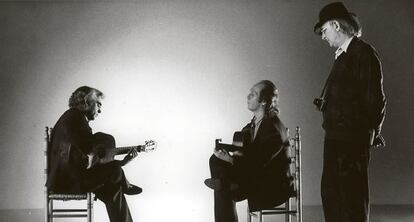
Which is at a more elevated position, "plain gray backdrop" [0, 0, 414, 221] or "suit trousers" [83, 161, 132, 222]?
"plain gray backdrop" [0, 0, 414, 221]

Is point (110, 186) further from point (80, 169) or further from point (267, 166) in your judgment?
point (267, 166)

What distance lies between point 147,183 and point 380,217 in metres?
2.30

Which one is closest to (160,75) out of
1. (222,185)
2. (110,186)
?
(110,186)

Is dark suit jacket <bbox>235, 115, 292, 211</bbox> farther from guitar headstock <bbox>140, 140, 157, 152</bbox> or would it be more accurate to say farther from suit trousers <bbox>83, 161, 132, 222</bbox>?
suit trousers <bbox>83, 161, 132, 222</bbox>

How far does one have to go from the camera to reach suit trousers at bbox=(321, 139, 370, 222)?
2.73 metres

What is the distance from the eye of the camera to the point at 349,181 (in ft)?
8.99

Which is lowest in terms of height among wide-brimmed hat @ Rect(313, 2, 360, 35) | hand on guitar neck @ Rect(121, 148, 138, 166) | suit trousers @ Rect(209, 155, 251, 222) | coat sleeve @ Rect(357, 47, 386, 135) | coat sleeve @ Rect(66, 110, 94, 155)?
suit trousers @ Rect(209, 155, 251, 222)

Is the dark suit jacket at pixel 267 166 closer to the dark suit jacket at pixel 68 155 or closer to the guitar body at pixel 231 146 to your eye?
the guitar body at pixel 231 146

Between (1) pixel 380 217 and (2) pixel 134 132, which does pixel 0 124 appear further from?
(1) pixel 380 217

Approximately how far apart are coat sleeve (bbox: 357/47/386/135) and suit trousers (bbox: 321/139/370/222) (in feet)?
0.46

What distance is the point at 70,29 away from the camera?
534 cm

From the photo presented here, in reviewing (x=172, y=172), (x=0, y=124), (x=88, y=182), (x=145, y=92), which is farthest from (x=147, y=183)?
(x=88, y=182)

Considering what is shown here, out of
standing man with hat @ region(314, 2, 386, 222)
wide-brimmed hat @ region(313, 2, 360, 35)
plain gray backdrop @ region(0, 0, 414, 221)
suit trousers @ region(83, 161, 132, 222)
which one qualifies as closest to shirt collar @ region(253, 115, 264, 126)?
standing man with hat @ region(314, 2, 386, 222)

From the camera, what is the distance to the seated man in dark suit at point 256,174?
3.17m
